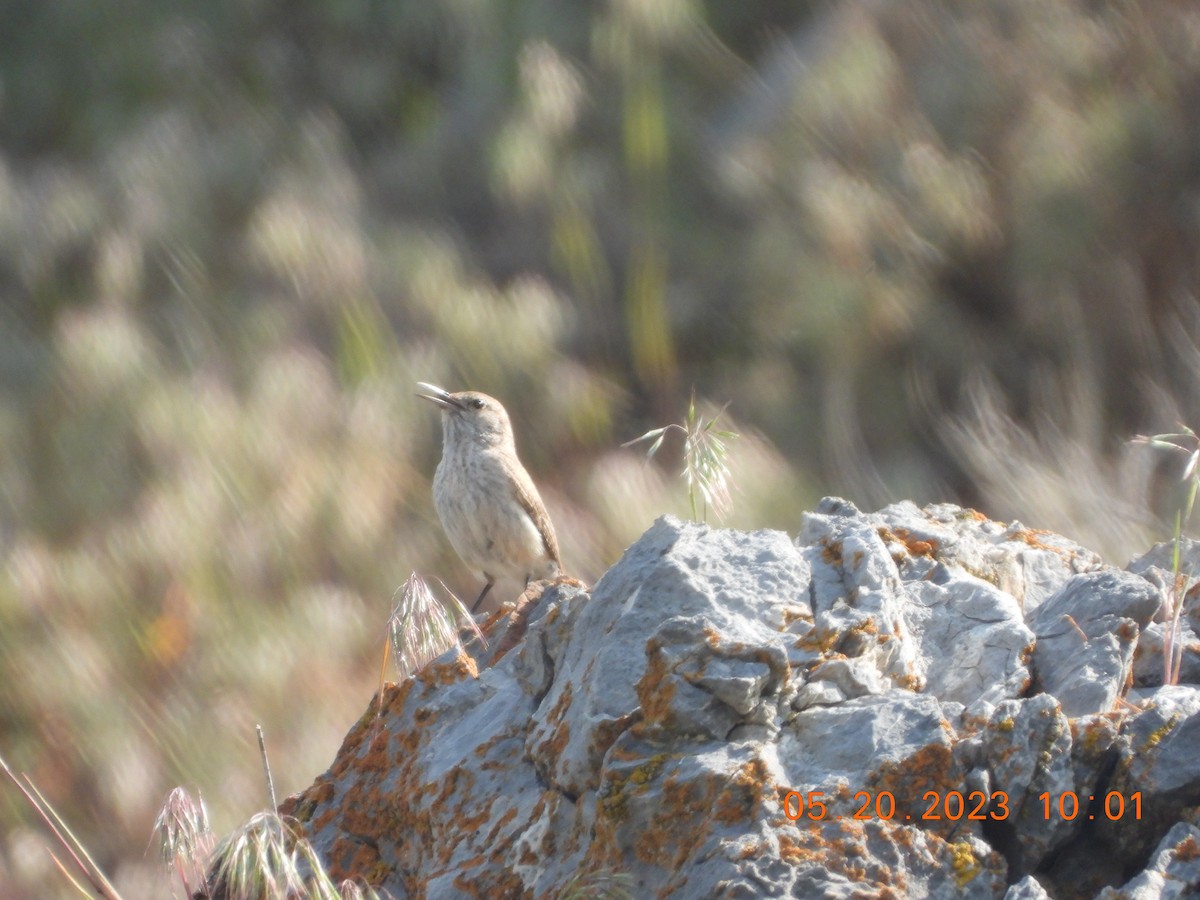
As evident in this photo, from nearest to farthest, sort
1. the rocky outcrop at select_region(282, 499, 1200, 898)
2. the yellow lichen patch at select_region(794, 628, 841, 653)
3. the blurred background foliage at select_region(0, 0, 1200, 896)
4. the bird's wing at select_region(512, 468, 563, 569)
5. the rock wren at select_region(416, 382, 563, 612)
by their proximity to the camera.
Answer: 1. the rocky outcrop at select_region(282, 499, 1200, 898)
2. the yellow lichen patch at select_region(794, 628, 841, 653)
3. the rock wren at select_region(416, 382, 563, 612)
4. the bird's wing at select_region(512, 468, 563, 569)
5. the blurred background foliage at select_region(0, 0, 1200, 896)

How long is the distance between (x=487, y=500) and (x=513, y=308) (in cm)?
166

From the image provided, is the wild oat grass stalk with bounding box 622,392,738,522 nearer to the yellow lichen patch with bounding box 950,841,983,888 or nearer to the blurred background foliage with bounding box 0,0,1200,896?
the yellow lichen patch with bounding box 950,841,983,888

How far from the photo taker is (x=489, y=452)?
17.4 ft

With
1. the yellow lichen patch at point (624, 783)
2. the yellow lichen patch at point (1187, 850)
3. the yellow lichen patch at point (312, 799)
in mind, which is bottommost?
the yellow lichen patch at point (312, 799)

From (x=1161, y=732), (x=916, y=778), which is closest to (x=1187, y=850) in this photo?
(x=1161, y=732)

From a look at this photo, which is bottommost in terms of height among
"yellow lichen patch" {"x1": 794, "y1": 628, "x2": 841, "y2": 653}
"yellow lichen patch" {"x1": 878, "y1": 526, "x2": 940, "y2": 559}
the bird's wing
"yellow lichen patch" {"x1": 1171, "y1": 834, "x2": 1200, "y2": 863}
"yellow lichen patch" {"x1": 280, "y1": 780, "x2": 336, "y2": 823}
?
the bird's wing

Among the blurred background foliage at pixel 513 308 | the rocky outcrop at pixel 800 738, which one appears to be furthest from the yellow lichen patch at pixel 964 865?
the blurred background foliage at pixel 513 308

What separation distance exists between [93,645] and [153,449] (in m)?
0.79

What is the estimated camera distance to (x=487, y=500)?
514 centimetres

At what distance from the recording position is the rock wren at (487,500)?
5.14 meters
